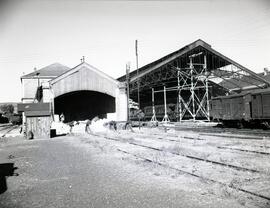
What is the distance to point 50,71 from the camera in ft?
210

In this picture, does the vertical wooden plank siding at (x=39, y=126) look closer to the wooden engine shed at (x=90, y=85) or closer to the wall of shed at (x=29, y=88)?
the wooden engine shed at (x=90, y=85)

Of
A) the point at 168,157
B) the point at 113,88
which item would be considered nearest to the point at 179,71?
the point at 113,88

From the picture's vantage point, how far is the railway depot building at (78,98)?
24.9 metres

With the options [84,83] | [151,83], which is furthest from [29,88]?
[151,83]

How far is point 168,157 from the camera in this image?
12.1 meters

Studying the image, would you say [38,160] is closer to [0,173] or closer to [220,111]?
[0,173]

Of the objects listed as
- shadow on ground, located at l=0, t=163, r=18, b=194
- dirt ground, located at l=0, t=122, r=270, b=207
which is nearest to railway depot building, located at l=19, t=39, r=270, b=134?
shadow on ground, located at l=0, t=163, r=18, b=194

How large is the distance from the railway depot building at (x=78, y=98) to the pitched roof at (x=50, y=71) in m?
19.3

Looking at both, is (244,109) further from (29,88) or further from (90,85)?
(29,88)

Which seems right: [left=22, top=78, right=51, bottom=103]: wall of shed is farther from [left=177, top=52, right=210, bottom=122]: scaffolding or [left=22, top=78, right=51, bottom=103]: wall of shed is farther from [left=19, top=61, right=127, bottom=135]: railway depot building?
[left=177, top=52, right=210, bottom=122]: scaffolding

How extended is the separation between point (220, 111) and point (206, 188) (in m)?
20.2

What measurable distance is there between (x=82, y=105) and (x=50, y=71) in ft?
72.8

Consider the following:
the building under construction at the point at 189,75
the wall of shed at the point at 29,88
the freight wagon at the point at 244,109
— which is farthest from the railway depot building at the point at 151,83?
the wall of shed at the point at 29,88

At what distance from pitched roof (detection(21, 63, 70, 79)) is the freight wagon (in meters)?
44.1
